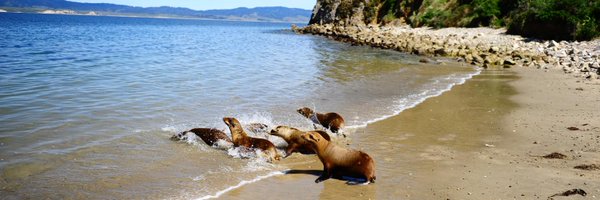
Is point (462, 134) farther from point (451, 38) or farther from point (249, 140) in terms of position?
point (451, 38)

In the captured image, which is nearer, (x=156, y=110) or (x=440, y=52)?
(x=156, y=110)

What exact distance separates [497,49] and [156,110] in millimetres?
21350

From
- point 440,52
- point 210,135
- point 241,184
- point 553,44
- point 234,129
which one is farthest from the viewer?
point 440,52

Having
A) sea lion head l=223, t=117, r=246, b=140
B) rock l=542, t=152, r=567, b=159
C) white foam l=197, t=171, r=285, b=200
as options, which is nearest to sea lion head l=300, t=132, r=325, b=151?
white foam l=197, t=171, r=285, b=200

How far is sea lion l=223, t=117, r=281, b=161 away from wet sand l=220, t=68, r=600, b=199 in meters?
0.31

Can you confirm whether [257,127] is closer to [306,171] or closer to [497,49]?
[306,171]

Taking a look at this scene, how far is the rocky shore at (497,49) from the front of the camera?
2173 centimetres

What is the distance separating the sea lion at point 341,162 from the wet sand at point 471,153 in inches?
6.3

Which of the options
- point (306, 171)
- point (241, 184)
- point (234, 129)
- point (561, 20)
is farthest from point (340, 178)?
point (561, 20)

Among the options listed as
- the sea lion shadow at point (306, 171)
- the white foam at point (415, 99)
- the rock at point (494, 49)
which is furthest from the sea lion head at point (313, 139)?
the rock at point (494, 49)

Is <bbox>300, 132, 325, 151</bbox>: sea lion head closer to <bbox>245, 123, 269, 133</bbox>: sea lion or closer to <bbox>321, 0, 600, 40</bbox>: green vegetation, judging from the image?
<bbox>245, 123, 269, 133</bbox>: sea lion

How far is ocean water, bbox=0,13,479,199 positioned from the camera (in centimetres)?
700

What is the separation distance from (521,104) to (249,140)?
8.09m

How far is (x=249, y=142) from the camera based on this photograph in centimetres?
845
